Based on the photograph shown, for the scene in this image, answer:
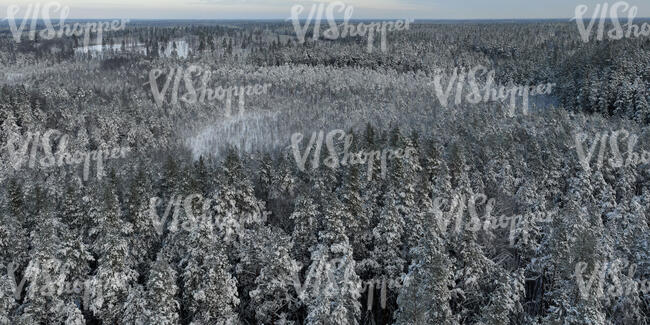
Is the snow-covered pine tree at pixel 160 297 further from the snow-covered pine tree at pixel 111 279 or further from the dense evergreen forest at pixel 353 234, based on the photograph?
the snow-covered pine tree at pixel 111 279

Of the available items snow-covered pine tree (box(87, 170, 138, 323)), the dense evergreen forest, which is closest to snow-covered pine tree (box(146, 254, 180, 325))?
the dense evergreen forest

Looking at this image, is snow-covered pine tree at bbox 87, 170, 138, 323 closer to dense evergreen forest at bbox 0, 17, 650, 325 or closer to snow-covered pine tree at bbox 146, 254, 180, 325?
dense evergreen forest at bbox 0, 17, 650, 325

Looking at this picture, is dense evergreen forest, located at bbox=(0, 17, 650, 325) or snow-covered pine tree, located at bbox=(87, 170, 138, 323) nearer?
dense evergreen forest, located at bbox=(0, 17, 650, 325)

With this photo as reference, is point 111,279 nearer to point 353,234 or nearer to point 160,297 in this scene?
point 160,297

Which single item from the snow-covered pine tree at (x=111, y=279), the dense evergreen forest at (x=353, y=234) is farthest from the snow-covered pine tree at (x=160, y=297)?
the snow-covered pine tree at (x=111, y=279)

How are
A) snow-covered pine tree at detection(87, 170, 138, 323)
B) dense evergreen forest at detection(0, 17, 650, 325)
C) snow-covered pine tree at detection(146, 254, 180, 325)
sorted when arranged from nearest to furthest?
snow-covered pine tree at detection(146, 254, 180, 325) < dense evergreen forest at detection(0, 17, 650, 325) < snow-covered pine tree at detection(87, 170, 138, 323)

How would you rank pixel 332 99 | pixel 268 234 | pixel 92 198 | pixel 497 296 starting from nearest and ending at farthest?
1. pixel 497 296
2. pixel 268 234
3. pixel 92 198
4. pixel 332 99

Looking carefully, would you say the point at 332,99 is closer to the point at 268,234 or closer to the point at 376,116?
the point at 376,116

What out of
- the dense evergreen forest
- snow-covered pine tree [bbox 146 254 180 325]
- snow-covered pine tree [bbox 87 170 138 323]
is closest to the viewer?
snow-covered pine tree [bbox 146 254 180 325]

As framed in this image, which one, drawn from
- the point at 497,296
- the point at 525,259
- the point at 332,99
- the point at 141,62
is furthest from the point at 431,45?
the point at 497,296

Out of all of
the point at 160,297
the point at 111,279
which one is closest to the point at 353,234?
the point at 160,297

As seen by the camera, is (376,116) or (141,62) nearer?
(376,116)
